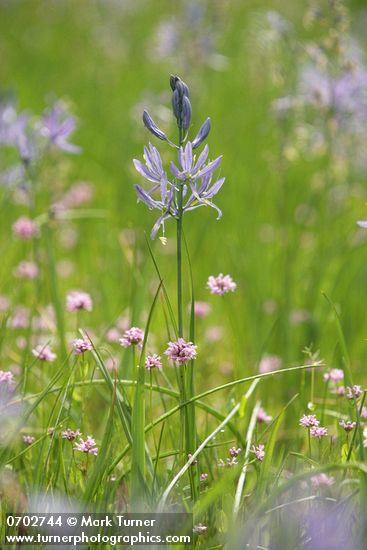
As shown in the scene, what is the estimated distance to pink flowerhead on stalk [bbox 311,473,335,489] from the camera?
156 centimetres

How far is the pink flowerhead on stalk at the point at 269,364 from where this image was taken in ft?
8.45

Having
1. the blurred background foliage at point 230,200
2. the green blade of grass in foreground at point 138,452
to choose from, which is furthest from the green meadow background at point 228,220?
the green blade of grass in foreground at point 138,452

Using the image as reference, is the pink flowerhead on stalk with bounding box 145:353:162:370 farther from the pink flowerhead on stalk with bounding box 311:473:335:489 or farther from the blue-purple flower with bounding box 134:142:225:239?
the pink flowerhead on stalk with bounding box 311:473:335:489

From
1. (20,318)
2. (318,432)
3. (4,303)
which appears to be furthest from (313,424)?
(4,303)

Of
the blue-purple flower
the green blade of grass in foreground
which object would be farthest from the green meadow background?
the green blade of grass in foreground

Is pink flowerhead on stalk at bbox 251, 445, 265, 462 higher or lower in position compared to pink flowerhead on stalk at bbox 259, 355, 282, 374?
lower

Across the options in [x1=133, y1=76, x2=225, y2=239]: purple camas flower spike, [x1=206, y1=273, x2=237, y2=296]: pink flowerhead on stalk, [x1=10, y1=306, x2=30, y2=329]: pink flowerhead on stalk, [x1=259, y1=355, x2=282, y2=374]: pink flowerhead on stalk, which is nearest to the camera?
[x1=133, y1=76, x2=225, y2=239]: purple camas flower spike

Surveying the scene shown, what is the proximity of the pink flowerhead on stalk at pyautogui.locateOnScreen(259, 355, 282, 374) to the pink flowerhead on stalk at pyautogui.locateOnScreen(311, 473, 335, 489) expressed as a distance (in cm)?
95

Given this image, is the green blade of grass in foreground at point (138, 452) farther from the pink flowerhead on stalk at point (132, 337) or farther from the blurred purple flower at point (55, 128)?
the blurred purple flower at point (55, 128)

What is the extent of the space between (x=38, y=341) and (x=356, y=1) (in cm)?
1168

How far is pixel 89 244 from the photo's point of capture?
376cm

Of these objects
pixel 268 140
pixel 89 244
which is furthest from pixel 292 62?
pixel 268 140

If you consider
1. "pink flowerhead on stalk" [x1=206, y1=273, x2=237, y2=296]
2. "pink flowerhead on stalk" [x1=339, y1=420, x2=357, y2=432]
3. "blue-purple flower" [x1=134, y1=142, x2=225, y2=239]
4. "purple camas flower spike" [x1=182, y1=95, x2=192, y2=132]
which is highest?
"purple camas flower spike" [x1=182, y1=95, x2=192, y2=132]

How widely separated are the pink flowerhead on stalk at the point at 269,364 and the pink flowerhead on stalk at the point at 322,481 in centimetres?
95
